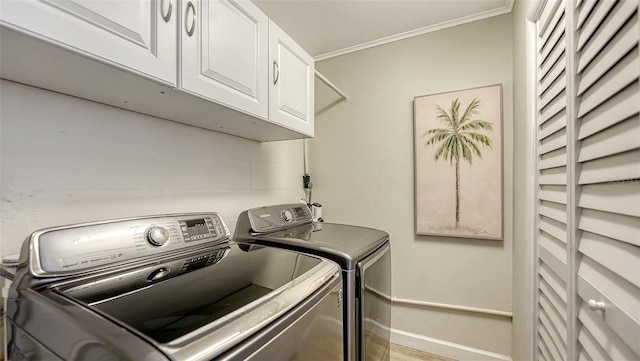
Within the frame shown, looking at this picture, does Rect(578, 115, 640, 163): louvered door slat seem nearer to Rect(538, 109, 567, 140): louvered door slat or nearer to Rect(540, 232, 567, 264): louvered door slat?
Rect(538, 109, 567, 140): louvered door slat

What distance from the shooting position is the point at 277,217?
1624 mm

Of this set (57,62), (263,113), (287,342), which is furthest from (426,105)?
(57,62)

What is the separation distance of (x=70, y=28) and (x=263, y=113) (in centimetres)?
78

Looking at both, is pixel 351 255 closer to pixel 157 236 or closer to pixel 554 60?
pixel 157 236

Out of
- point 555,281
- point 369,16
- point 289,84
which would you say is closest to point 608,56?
point 555,281

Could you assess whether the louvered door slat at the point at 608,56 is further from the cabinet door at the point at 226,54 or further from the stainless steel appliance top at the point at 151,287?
the cabinet door at the point at 226,54

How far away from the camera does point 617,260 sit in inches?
25.4

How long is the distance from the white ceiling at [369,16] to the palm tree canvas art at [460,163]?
1.81 feet

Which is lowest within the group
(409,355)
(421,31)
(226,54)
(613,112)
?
(409,355)

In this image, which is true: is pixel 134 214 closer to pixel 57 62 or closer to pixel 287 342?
pixel 57 62

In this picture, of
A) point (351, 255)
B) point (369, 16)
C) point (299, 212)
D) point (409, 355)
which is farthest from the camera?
point (409, 355)

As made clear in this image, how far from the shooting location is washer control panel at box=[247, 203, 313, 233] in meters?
1.47

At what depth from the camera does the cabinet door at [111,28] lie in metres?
0.64

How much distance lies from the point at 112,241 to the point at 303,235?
0.82 meters
